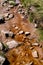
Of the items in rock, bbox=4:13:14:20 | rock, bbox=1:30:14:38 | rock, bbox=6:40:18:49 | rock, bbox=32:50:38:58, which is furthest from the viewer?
rock, bbox=4:13:14:20

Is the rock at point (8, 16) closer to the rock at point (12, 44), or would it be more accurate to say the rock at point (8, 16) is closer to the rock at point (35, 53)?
the rock at point (12, 44)

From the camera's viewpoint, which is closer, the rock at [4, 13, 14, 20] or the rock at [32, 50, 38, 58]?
the rock at [32, 50, 38, 58]

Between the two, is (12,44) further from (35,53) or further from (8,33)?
(35,53)

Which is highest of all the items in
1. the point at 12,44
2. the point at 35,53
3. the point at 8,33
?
the point at 8,33

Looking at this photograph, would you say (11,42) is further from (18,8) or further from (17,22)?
(18,8)

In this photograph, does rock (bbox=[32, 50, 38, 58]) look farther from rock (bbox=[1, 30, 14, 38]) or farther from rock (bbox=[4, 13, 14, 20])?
rock (bbox=[4, 13, 14, 20])

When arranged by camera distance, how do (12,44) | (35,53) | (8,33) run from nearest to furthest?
(35,53)
(12,44)
(8,33)

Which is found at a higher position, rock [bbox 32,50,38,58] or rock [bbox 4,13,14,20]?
rock [bbox 4,13,14,20]

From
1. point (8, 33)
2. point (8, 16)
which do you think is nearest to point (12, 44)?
point (8, 33)

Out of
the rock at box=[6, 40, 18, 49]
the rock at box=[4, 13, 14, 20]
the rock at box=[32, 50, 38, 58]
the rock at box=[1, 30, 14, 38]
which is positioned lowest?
the rock at box=[32, 50, 38, 58]

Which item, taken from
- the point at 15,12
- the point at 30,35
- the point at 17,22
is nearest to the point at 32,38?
the point at 30,35

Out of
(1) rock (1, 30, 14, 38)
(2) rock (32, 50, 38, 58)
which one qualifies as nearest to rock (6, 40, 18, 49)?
(1) rock (1, 30, 14, 38)

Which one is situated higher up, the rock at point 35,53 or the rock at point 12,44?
the rock at point 12,44

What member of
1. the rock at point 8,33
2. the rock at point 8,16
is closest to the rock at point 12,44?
the rock at point 8,33
